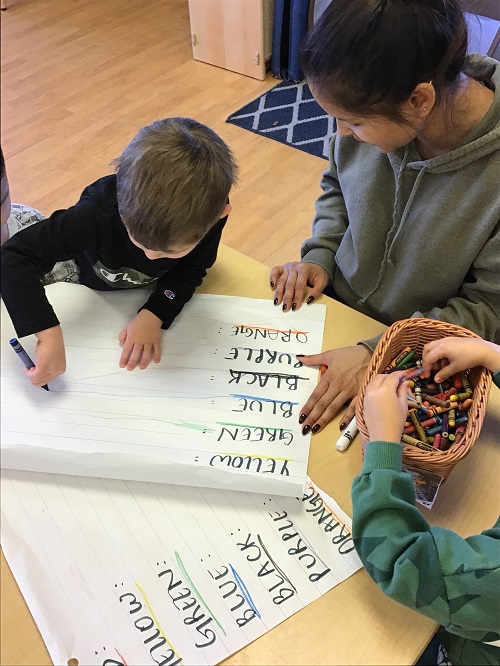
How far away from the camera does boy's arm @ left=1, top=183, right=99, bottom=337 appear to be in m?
0.30

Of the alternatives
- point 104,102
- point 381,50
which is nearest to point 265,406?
point 381,50

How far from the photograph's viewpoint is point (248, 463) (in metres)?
0.50

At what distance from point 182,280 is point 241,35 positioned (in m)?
1.65

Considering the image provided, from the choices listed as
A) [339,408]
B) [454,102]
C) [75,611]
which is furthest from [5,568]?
[454,102]

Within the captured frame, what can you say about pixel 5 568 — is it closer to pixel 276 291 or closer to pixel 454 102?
pixel 276 291

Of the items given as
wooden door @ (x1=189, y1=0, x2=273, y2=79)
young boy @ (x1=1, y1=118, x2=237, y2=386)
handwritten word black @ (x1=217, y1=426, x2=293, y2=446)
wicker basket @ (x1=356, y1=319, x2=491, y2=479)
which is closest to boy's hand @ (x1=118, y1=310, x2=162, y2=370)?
young boy @ (x1=1, y1=118, x2=237, y2=386)

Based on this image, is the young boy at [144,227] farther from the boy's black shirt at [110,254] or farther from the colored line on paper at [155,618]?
the colored line on paper at [155,618]

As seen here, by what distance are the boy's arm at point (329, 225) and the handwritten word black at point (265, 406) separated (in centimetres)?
28

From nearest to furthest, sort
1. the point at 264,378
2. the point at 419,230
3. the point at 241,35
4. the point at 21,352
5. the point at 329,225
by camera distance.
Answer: the point at 21,352 → the point at 264,378 → the point at 419,230 → the point at 329,225 → the point at 241,35

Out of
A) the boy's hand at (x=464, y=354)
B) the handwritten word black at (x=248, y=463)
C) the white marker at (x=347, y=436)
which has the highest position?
the boy's hand at (x=464, y=354)

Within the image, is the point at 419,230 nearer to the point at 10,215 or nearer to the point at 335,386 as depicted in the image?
the point at 335,386

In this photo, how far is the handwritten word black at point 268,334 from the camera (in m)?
0.61

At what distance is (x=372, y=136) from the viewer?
22.3 inches

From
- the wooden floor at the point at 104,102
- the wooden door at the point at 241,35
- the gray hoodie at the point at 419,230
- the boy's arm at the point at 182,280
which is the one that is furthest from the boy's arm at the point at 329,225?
the wooden door at the point at 241,35
